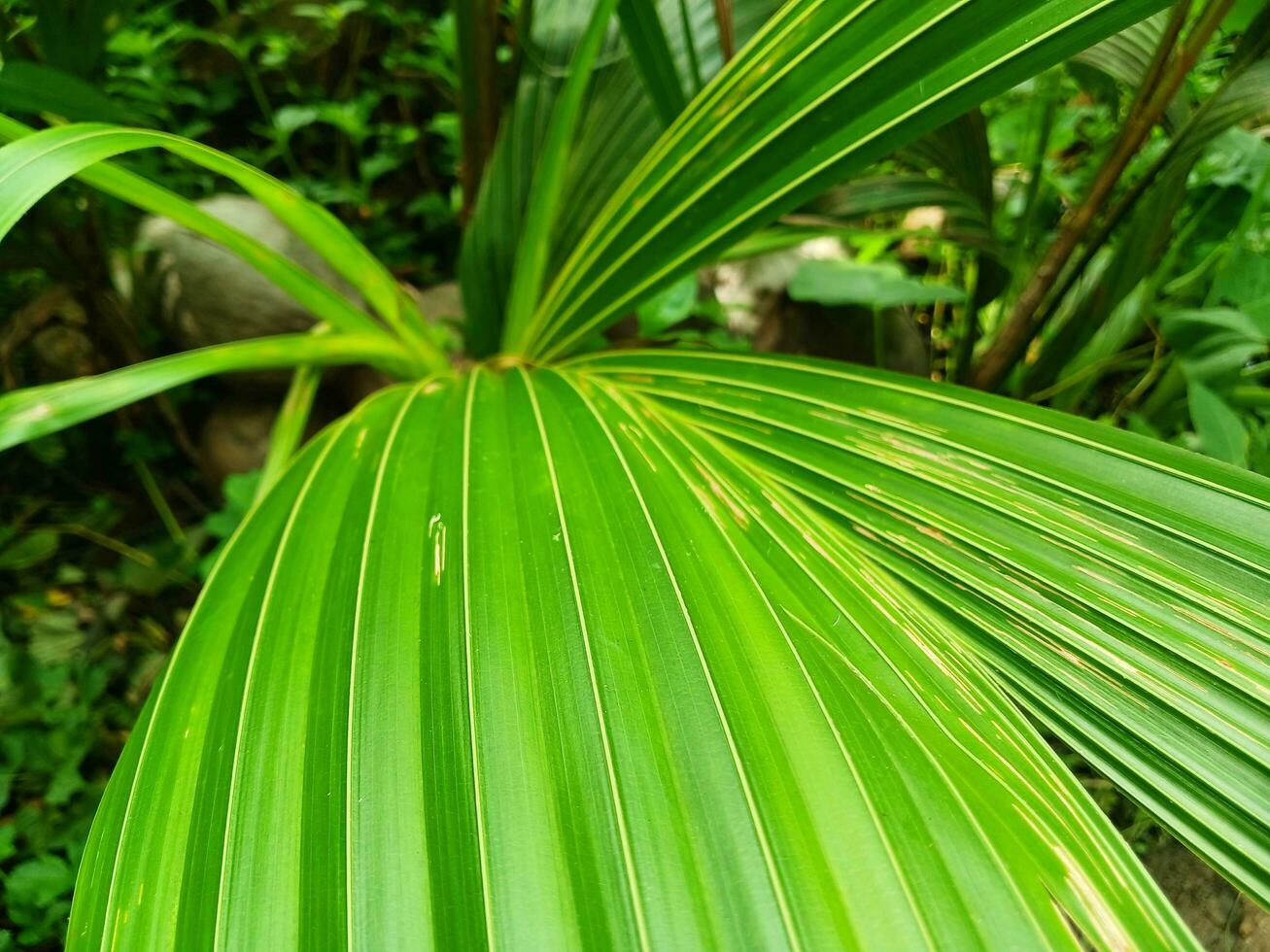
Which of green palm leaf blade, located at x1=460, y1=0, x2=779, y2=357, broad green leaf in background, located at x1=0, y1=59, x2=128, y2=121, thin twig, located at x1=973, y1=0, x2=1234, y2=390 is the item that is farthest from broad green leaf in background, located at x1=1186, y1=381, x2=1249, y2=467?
broad green leaf in background, located at x1=0, y1=59, x2=128, y2=121

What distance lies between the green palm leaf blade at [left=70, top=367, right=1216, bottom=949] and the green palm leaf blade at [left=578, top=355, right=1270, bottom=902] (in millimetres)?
37

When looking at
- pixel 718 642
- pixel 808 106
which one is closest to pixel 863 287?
pixel 808 106

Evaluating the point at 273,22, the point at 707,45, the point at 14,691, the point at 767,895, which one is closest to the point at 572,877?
the point at 767,895

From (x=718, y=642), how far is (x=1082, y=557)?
0.91 ft

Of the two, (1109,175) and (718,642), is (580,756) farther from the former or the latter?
(1109,175)

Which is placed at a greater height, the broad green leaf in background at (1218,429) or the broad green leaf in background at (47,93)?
the broad green leaf in background at (47,93)

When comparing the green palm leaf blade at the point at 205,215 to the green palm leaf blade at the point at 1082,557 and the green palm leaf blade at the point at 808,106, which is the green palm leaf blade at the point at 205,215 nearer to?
the green palm leaf blade at the point at 808,106

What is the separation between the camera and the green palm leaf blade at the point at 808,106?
57 centimetres

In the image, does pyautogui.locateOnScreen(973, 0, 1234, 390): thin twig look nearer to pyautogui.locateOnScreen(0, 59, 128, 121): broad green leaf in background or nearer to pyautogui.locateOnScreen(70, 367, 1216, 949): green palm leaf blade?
pyautogui.locateOnScreen(70, 367, 1216, 949): green palm leaf blade

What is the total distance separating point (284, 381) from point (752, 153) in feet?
3.18

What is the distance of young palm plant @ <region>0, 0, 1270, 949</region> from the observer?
37cm

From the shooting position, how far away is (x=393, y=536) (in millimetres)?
542

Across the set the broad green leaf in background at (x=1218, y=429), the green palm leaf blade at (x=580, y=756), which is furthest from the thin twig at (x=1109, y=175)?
the green palm leaf blade at (x=580, y=756)

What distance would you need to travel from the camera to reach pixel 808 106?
0.64m
